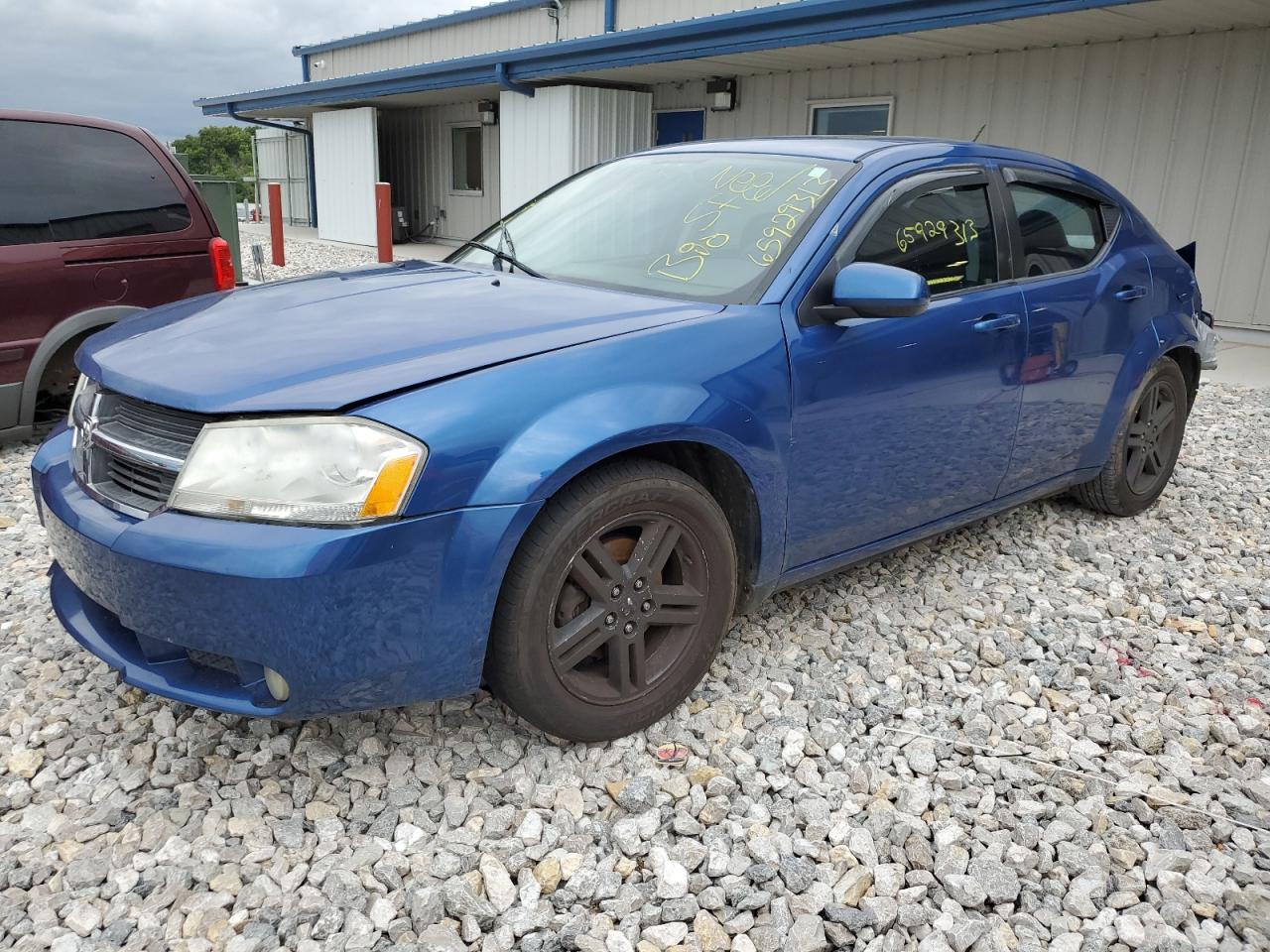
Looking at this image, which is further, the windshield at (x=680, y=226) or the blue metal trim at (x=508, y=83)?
the blue metal trim at (x=508, y=83)

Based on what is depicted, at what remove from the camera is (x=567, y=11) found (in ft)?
53.3

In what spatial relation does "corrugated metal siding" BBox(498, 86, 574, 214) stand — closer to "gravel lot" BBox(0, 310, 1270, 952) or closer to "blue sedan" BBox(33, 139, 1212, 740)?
"blue sedan" BBox(33, 139, 1212, 740)

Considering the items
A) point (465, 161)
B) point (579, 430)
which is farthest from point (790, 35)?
point (465, 161)

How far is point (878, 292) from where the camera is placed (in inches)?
105

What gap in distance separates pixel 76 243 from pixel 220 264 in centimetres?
71

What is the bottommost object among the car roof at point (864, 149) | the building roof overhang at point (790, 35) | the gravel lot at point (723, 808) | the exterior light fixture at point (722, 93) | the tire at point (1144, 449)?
the gravel lot at point (723, 808)

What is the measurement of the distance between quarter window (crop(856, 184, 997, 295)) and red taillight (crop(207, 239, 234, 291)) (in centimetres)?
384

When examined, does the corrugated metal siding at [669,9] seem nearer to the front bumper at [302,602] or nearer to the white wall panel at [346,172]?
the white wall panel at [346,172]

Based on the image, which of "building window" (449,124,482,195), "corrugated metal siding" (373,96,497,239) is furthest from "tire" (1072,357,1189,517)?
"building window" (449,124,482,195)

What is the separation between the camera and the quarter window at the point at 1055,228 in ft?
11.8

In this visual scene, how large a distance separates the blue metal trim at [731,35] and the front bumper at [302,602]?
23.9 feet

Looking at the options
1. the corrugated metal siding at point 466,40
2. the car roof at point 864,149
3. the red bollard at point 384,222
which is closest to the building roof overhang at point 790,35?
the corrugated metal siding at point 466,40

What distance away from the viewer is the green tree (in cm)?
5359

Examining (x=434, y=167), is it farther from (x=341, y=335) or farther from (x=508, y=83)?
(x=341, y=335)
